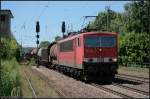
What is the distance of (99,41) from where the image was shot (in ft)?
96.7

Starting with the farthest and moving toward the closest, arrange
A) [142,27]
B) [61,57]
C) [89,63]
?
[142,27] < [61,57] < [89,63]

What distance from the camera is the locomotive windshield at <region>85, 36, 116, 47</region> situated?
29.3m

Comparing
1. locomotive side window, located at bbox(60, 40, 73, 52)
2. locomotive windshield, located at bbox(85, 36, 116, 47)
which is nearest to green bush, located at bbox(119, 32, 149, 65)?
locomotive side window, located at bbox(60, 40, 73, 52)

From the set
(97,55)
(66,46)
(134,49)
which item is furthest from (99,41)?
(134,49)

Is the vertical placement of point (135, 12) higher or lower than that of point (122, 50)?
higher

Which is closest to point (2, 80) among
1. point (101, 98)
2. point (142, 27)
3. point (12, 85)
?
point (12, 85)

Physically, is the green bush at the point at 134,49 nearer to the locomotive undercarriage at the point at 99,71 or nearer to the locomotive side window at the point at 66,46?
the locomotive side window at the point at 66,46

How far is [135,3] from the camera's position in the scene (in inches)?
3083

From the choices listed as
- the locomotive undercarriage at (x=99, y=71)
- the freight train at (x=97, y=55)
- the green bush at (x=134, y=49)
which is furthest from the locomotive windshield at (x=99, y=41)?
the green bush at (x=134, y=49)

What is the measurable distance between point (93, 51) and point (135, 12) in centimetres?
4898

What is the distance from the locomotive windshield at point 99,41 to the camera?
1155 inches

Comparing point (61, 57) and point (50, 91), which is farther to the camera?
point (61, 57)

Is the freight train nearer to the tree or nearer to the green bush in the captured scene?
the green bush

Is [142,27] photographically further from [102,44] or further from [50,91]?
[50,91]
